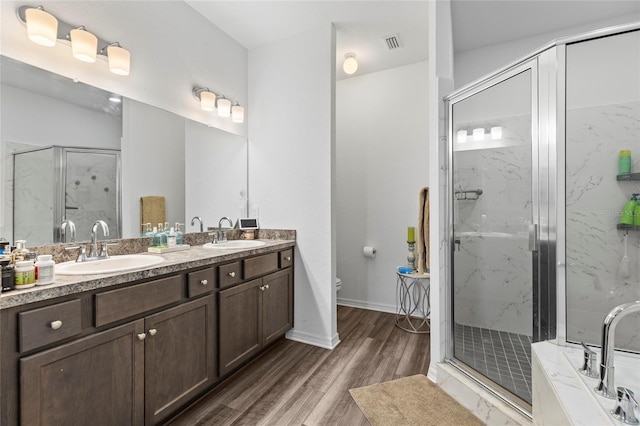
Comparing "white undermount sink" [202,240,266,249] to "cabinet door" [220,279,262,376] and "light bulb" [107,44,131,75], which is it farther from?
"light bulb" [107,44,131,75]

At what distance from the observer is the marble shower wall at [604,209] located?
1.96 m

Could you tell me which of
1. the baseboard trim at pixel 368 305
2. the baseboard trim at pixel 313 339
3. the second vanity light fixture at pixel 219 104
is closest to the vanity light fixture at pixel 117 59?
the second vanity light fixture at pixel 219 104

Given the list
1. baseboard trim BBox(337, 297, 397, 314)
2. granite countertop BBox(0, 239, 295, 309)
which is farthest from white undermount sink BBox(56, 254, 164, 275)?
baseboard trim BBox(337, 297, 397, 314)

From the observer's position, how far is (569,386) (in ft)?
3.72

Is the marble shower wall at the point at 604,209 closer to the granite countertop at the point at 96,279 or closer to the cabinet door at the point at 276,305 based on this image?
the cabinet door at the point at 276,305

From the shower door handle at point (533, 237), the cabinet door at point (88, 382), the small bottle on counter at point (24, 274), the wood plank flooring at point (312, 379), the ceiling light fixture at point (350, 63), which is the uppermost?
the ceiling light fixture at point (350, 63)

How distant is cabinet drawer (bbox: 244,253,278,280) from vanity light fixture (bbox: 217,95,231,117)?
135 centimetres

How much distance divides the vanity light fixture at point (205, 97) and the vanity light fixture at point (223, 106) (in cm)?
8

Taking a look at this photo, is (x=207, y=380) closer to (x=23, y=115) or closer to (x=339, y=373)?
(x=339, y=373)

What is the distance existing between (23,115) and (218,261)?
1.25m

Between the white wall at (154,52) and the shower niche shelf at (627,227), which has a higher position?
the white wall at (154,52)

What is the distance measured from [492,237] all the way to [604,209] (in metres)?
0.70

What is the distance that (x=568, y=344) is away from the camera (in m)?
1.45

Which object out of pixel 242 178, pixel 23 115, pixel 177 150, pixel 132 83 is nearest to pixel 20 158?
pixel 23 115
